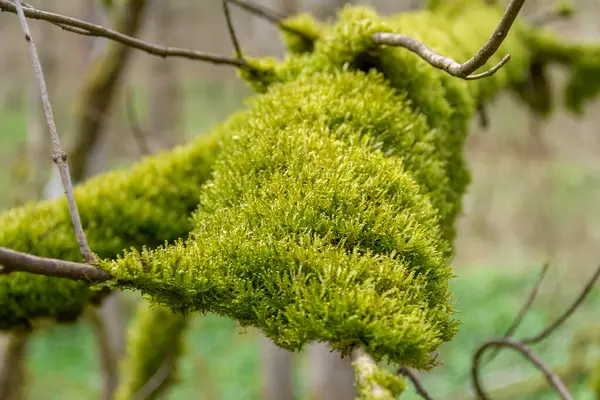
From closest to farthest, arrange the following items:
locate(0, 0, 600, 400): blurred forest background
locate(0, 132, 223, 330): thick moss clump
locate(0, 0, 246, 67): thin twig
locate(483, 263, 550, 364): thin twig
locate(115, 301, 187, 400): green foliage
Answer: locate(0, 0, 246, 67): thin twig → locate(0, 132, 223, 330): thick moss clump → locate(483, 263, 550, 364): thin twig → locate(115, 301, 187, 400): green foliage → locate(0, 0, 600, 400): blurred forest background

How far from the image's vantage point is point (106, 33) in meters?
1.18

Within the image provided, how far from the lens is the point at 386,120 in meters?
1.22

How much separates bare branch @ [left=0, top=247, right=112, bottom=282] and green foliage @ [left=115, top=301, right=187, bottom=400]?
1735mm

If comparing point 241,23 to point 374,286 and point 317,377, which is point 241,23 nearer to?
point 317,377

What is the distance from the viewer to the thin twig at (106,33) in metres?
1.06

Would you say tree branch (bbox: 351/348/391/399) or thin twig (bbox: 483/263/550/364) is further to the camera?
thin twig (bbox: 483/263/550/364)

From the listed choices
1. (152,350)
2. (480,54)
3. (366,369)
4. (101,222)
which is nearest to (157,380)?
(152,350)

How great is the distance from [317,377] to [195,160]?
243cm

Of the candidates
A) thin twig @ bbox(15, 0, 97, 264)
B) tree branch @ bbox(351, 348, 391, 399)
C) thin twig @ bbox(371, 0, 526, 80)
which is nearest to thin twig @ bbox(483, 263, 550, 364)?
thin twig @ bbox(371, 0, 526, 80)

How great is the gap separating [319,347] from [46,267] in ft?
9.44

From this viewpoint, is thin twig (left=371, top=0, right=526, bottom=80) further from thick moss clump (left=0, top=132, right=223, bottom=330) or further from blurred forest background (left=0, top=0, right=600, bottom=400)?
blurred forest background (left=0, top=0, right=600, bottom=400)

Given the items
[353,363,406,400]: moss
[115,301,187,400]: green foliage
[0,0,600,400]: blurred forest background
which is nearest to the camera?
[353,363,406,400]: moss

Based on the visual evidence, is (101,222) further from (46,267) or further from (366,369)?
(366,369)

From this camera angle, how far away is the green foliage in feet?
8.69
